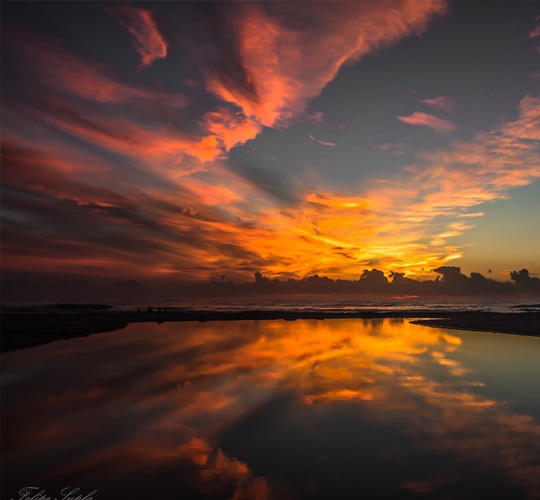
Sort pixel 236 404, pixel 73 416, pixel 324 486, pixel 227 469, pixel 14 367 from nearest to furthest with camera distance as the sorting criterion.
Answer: pixel 324 486
pixel 227 469
pixel 73 416
pixel 236 404
pixel 14 367

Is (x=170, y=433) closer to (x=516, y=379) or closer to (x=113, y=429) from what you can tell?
(x=113, y=429)

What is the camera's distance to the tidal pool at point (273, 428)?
8.10m

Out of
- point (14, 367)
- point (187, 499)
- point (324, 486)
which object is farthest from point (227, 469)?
point (14, 367)

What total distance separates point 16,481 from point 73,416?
14.4 feet

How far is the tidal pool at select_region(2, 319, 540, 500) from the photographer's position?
8.10 metres

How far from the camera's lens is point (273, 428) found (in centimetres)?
1129

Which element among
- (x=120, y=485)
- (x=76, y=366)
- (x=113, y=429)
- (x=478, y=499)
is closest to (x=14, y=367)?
(x=76, y=366)

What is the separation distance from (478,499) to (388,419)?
4601mm

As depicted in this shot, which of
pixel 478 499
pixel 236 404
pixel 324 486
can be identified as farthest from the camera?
pixel 236 404

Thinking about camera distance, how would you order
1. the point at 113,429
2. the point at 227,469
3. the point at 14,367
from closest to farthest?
the point at 227,469
the point at 113,429
the point at 14,367

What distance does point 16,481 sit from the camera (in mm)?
8250

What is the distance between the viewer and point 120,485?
805 cm

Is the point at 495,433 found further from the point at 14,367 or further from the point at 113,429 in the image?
the point at 14,367

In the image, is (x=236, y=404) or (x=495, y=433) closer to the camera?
(x=495, y=433)
